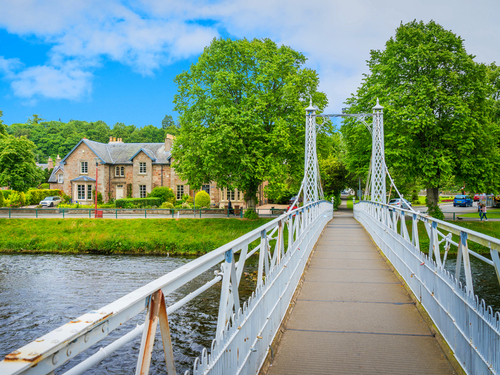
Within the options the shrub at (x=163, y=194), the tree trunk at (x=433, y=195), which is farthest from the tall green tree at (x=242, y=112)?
the shrub at (x=163, y=194)

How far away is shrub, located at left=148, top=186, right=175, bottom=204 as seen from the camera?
40594mm

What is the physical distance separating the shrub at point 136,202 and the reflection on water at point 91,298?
Answer: 14.6 metres

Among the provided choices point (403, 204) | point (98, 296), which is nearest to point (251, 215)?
point (403, 204)

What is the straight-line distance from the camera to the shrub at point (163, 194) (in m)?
40.6

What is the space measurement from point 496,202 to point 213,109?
→ 1381 inches

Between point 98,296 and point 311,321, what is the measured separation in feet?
35.0

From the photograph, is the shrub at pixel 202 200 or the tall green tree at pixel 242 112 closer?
the tall green tree at pixel 242 112

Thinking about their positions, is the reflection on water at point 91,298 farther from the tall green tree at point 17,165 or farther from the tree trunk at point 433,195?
the tall green tree at point 17,165

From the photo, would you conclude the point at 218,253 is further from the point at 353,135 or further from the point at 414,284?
the point at 353,135

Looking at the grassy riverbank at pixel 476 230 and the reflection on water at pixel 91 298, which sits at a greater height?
the grassy riverbank at pixel 476 230

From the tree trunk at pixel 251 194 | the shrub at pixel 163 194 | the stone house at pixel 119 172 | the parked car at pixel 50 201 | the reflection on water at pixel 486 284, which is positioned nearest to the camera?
the reflection on water at pixel 486 284

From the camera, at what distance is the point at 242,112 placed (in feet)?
73.0

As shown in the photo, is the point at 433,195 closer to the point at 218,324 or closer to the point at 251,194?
the point at 251,194

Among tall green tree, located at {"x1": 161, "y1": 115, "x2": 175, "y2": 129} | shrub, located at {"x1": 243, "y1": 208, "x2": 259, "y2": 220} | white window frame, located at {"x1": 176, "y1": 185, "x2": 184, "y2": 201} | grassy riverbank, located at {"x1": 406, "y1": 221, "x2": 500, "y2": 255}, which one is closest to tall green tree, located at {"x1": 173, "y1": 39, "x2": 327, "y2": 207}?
shrub, located at {"x1": 243, "y1": 208, "x2": 259, "y2": 220}
